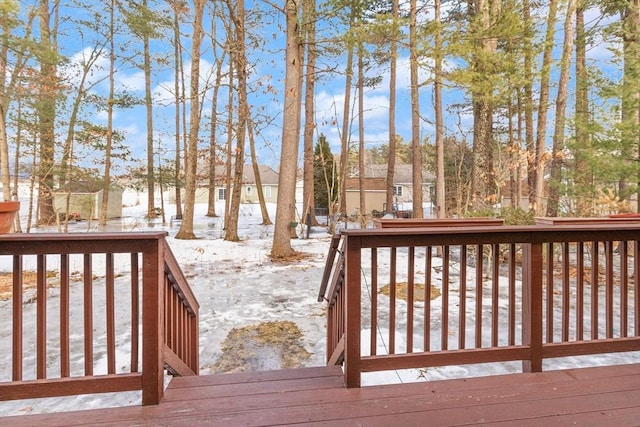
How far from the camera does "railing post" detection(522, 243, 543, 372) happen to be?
2.06 metres

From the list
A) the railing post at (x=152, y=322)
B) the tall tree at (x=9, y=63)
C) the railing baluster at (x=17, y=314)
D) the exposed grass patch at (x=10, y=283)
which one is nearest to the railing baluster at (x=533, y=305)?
the railing post at (x=152, y=322)

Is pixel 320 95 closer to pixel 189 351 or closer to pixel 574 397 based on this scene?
pixel 189 351

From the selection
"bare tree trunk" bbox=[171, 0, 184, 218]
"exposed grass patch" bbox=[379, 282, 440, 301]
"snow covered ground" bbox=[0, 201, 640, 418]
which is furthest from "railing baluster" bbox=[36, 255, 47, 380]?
"bare tree trunk" bbox=[171, 0, 184, 218]

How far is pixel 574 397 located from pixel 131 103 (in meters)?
13.4

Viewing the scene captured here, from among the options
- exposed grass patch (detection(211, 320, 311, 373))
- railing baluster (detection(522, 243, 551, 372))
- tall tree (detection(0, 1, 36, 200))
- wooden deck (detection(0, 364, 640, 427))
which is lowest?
exposed grass patch (detection(211, 320, 311, 373))

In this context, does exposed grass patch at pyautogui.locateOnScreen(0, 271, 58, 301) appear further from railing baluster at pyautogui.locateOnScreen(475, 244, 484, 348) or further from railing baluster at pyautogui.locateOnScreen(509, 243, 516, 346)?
railing baluster at pyautogui.locateOnScreen(509, 243, 516, 346)

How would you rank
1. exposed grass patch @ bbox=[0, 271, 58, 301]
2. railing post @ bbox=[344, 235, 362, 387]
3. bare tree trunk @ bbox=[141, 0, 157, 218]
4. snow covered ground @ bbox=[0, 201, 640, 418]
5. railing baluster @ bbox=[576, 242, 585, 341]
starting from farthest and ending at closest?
bare tree trunk @ bbox=[141, 0, 157, 218] < exposed grass patch @ bbox=[0, 271, 58, 301] < snow covered ground @ bbox=[0, 201, 640, 418] < railing baluster @ bbox=[576, 242, 585, 341] < railing post @ bbox=[344, 235, 362, 387]

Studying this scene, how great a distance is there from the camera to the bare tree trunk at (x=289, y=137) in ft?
24.6

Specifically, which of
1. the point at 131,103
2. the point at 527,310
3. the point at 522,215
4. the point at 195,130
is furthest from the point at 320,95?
the point at 527,310

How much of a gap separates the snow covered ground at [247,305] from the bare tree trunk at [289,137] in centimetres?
65

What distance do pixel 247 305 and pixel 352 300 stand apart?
11.0ft

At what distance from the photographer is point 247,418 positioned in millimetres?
1651

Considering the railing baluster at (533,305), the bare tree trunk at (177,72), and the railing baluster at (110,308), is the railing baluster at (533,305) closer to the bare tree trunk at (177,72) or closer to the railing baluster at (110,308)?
the railing baluster at (110,308)

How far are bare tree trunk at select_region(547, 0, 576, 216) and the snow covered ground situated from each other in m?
4.94
